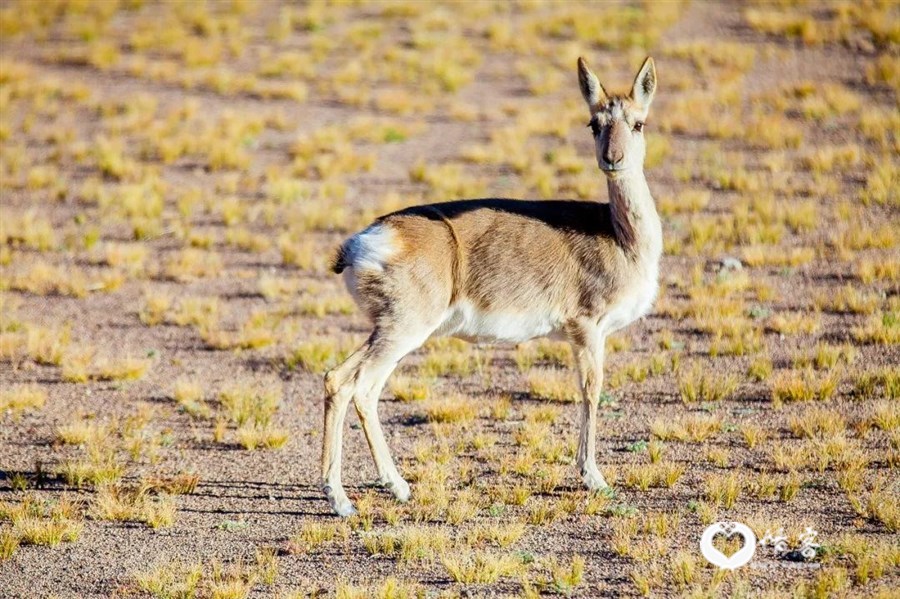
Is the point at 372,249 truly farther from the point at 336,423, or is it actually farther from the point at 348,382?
the point at 336,423

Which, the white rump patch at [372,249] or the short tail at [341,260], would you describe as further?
the short tail at [341,260]

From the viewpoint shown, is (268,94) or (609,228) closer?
(609,228)

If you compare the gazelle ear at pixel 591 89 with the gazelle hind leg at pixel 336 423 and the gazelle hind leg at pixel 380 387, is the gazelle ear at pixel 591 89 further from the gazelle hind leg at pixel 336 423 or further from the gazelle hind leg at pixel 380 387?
the gazelle hind leg at pixel 336 423

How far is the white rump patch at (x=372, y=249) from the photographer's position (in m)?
8.34

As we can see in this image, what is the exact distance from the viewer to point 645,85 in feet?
29.5

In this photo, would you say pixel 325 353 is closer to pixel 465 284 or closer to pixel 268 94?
pixel 465 284

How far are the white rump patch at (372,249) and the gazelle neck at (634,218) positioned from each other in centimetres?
189

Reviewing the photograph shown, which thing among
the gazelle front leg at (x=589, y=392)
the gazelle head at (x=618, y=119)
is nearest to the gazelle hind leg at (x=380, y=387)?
the gazelle front leg at (x=589, y=392)

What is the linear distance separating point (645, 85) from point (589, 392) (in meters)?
2.55

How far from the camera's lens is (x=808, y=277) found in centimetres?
1452

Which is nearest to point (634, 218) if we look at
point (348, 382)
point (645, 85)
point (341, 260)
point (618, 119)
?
point (618, 119)

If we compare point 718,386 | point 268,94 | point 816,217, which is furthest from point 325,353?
point 268,94

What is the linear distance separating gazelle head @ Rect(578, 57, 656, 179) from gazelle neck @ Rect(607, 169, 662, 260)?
0.13 m

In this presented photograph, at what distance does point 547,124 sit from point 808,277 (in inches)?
387
